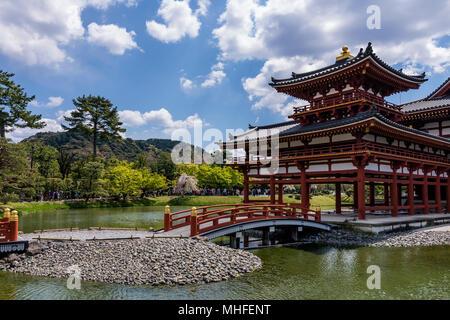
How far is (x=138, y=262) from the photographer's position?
12.6 m

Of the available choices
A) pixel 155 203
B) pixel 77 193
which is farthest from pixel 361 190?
pixel 77 193

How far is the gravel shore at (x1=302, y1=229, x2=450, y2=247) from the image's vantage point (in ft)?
63.4

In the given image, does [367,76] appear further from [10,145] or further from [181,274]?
[10,145]

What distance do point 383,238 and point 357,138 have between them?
6.79 m

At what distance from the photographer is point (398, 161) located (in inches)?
961

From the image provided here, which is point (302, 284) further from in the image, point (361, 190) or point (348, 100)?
point (348, 100)

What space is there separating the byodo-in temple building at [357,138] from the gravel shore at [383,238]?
2383mm

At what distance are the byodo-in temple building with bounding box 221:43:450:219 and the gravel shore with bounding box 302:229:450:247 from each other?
238 cm

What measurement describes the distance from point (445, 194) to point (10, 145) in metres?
44.1

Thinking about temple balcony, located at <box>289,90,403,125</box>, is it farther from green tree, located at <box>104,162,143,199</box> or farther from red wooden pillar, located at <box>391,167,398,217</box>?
green tree, located at <box>104,162,143,199</box>

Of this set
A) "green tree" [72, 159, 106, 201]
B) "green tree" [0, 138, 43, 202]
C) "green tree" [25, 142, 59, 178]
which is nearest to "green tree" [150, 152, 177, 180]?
"green tree" [72, 159, 106, 201]

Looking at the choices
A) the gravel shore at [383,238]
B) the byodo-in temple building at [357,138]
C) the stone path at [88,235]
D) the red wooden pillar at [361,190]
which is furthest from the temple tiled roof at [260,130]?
the stone path at [88,235]

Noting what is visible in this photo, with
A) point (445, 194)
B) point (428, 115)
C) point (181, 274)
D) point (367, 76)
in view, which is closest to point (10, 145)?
point (181, 274)

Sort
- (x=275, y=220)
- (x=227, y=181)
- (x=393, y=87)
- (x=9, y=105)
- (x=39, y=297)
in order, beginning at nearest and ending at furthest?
(x=39, y=297) → (x=275, y=220) → (x=393, y=87) → (x=9, y=105) → (x=227, y=181)
